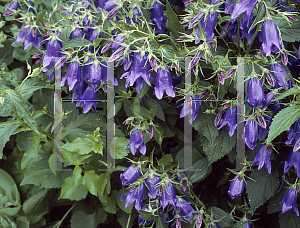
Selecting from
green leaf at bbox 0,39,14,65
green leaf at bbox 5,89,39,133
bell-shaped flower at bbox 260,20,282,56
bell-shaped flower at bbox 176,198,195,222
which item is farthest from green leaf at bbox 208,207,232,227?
green leaf at bbox 0,39,14,65

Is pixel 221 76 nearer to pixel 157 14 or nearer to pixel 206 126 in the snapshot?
pixel 206 126

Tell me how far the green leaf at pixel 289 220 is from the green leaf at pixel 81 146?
965mm

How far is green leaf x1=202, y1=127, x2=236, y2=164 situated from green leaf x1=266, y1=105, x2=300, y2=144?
28 cm

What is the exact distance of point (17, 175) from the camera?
1943mm

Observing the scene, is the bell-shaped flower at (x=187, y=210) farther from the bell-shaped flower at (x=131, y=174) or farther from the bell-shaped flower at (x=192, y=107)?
the bell-shaped flower at (x=192, y=107)

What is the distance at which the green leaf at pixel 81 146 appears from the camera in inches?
52.5

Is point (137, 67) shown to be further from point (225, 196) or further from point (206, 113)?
point (225, 196)

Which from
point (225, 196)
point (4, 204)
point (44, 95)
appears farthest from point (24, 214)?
point (225, 196)

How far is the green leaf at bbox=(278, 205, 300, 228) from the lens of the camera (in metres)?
1.37

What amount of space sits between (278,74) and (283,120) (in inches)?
9.0

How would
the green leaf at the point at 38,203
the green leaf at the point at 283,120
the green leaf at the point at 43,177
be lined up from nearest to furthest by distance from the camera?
1. the green leaf at the point at 283,120
2. the green leaf at the point at 43,177
3. the green leaf at the point at 38,203

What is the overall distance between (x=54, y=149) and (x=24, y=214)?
639 mm

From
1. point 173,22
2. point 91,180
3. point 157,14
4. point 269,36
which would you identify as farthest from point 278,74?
point 91,180

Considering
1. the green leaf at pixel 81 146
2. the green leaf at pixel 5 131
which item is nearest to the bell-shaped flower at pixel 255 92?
the green leaf at pixel 81 146
